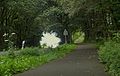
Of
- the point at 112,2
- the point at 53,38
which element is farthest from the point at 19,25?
the point at 53,38

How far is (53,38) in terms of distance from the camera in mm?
82812

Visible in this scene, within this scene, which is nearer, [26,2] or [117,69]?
[117,69]

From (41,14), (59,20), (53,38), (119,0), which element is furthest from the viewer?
(53,38)

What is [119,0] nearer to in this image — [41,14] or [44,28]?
[41,14]

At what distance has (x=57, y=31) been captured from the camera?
7206 centimetres

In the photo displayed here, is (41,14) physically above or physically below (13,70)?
above

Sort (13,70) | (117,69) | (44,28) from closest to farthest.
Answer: (117,69), (13,70), (44,28)

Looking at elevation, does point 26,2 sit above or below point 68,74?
above

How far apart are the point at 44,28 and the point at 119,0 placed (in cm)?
3725

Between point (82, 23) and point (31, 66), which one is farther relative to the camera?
point (82, 23)

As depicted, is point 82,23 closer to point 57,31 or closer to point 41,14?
point 57,31

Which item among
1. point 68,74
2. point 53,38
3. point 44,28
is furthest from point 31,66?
point 53,38

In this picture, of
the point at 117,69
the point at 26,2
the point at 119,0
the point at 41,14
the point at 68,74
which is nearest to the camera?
the point at 117,69

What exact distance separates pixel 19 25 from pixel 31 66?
1254 inches
